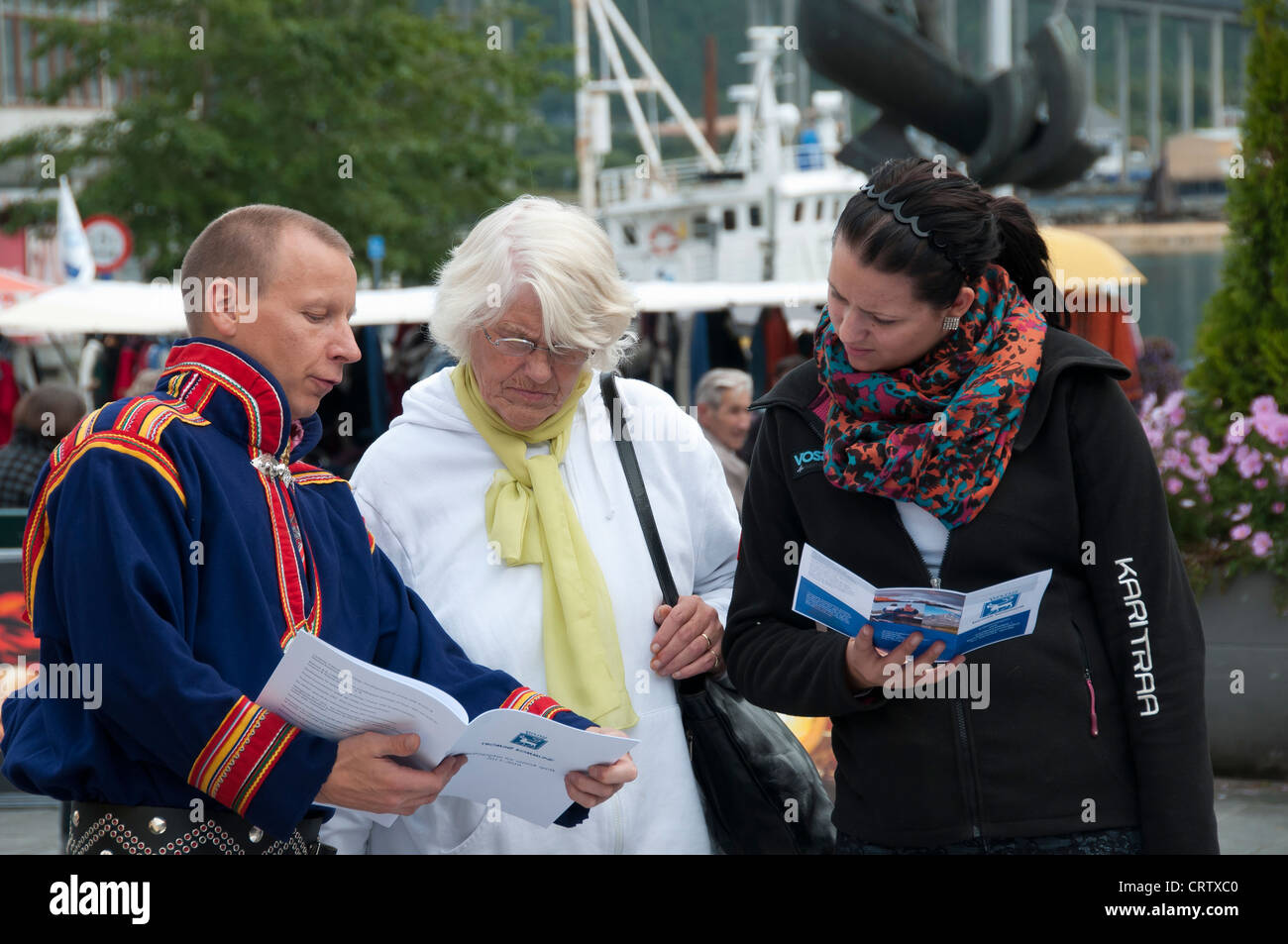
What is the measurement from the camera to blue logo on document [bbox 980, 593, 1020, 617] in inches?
85.7

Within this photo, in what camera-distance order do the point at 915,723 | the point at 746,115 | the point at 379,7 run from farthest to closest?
the point at 746,115 < the point at 379,7 < the point at 915,723

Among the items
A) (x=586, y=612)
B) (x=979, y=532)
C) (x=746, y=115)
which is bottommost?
(x=586, y=612)

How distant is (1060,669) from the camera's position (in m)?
2.36

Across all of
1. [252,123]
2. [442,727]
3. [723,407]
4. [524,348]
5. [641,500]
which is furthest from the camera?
[252,123]

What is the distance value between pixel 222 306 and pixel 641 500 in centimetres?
94

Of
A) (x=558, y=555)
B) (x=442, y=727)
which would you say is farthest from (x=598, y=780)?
(x=558, y=555)

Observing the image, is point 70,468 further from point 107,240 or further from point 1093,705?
point 107,240

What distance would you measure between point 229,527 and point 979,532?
1185mm

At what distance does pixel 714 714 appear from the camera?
2916 mm

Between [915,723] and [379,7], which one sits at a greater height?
[379,7]

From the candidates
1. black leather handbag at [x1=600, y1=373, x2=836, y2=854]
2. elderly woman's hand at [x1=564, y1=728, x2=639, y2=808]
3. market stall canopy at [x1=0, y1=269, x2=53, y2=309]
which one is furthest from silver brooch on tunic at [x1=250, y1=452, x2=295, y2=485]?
market stall canopy at [x1=0, y1=269, x2=53, y2=309]
